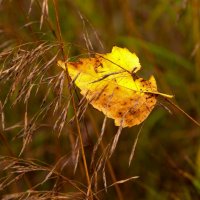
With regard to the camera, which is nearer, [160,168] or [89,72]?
[89,72]

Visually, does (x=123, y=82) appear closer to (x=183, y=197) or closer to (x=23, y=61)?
(x=23, y=61)

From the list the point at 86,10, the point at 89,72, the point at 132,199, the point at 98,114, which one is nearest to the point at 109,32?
the point at 86,10

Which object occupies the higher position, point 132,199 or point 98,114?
point 98,114

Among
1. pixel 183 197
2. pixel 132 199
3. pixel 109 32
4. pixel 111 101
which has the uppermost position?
pixel 111 101

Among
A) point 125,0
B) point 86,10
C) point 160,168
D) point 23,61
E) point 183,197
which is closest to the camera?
point 23,61

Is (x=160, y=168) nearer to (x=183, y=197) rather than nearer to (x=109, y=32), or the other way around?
(x=183, y=197)

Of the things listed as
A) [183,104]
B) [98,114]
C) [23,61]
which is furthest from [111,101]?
[183,104]

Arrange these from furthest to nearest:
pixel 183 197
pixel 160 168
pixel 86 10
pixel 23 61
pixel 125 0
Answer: pixel 86 10 → pixel 160 168 → pixel 125 0 → pixel 183 197 → pixel 23 61
